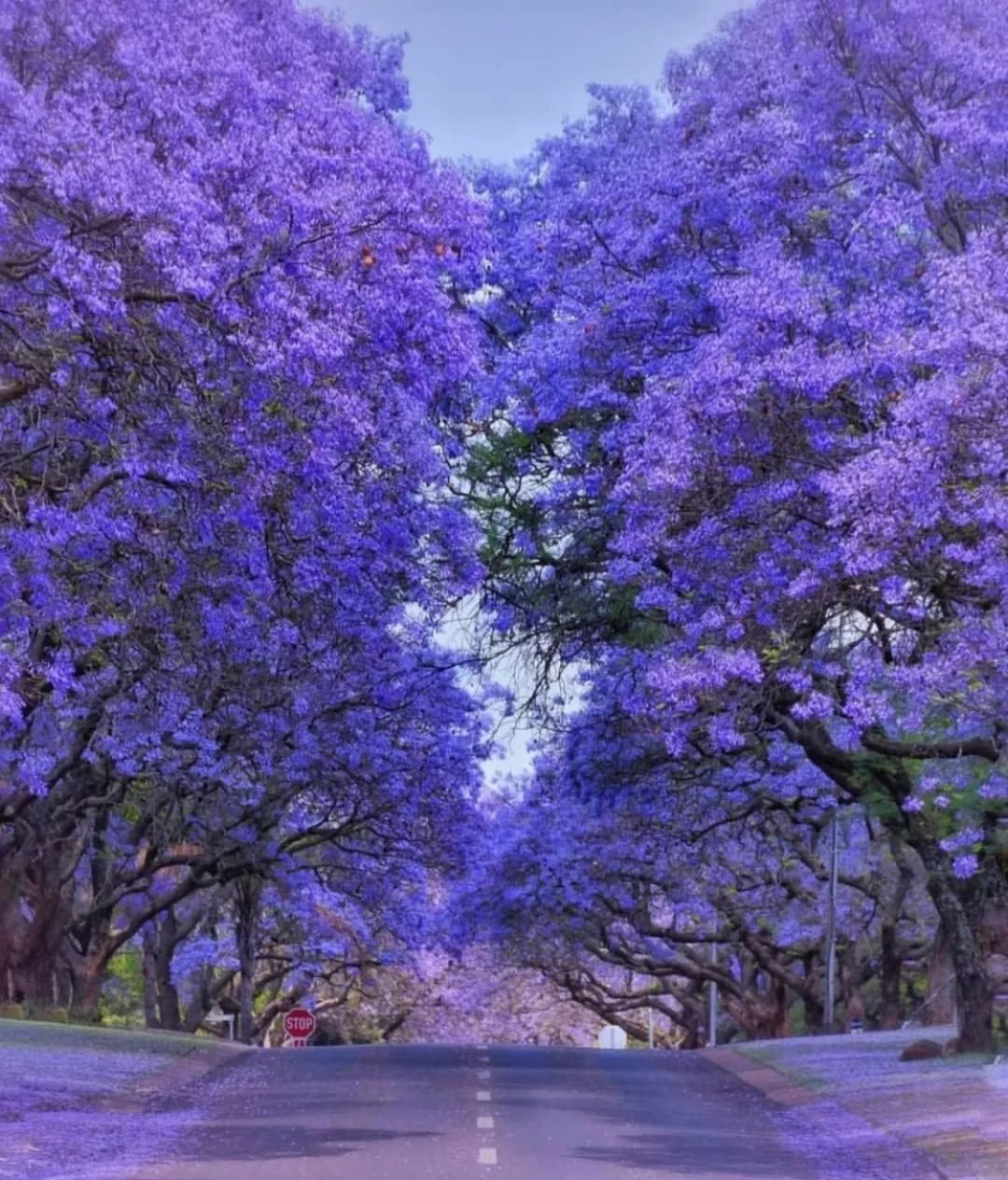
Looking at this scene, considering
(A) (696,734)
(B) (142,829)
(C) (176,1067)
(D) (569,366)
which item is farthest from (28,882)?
(D) (569,366)

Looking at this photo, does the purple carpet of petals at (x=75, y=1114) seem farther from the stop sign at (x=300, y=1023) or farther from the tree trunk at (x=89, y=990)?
the stop sign at (x=300, y=1023)

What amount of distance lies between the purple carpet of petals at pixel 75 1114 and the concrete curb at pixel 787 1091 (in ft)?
20.2

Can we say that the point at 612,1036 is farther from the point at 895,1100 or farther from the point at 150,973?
the point at 895,1100

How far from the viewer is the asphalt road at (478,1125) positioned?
15.7 meters

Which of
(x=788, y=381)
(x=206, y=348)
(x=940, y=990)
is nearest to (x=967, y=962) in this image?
(x=788, y=381)

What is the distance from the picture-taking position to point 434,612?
26.2m

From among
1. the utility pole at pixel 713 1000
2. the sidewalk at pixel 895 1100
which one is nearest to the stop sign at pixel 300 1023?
the sidewalk at pixel 895 1100

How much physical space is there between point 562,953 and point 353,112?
41.3 meters

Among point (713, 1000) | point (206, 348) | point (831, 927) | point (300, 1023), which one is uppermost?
point (206, 348)

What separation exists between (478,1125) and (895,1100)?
526cm

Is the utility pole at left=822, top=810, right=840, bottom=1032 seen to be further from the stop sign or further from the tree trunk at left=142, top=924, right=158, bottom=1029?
the tree trunk at left=142, top=924, right=158, bottom=1029

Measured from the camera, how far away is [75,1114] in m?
19.7

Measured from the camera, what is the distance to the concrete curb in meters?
16.8

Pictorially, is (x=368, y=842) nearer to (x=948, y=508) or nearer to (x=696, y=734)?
(x=696, y=734)
